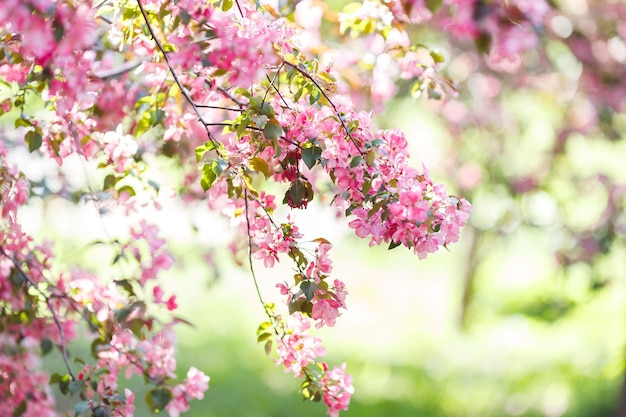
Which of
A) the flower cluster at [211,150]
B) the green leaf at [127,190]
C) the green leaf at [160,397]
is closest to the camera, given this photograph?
the flower cluster at [211,150]

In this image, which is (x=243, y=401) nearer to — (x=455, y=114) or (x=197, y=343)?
(x=197, y=343)

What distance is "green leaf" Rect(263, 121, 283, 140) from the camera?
4.90 feet

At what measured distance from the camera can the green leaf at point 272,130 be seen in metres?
1.49

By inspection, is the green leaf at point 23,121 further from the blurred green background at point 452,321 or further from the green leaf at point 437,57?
the blurred green background at point 452,321

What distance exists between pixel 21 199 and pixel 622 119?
14.3 ft

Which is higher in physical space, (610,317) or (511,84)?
(511,84)

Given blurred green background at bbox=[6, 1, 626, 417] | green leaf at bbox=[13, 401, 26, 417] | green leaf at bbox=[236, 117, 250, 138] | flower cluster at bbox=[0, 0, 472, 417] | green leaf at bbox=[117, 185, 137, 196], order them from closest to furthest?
flower cluster at bbox=[0, 0, 472, 417] < green leaf at bbox=[236, 117, 250, 138] < green leaf at bbox=[117, 185, 137, 196] < green leaf at bbox=[13, 401, 26, 417] < blurred green background at bbox=[6, 1, 626, 417]

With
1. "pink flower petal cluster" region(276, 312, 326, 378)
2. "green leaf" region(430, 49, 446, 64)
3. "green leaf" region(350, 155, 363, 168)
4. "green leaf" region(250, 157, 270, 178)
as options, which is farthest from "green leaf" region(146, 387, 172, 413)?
"green leaf" region(430, 49, 446, 64)

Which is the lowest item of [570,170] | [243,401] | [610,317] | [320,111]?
[320,111]

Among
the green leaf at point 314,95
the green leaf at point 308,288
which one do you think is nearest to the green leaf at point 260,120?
the green leaf at point 314,95

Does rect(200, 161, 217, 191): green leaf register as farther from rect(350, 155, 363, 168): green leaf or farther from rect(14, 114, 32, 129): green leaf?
rect(14, 114, 32, 129): green leaf

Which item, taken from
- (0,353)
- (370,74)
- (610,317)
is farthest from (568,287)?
(0,353)

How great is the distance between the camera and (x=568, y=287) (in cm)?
703

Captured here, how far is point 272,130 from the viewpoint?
1501 mm
